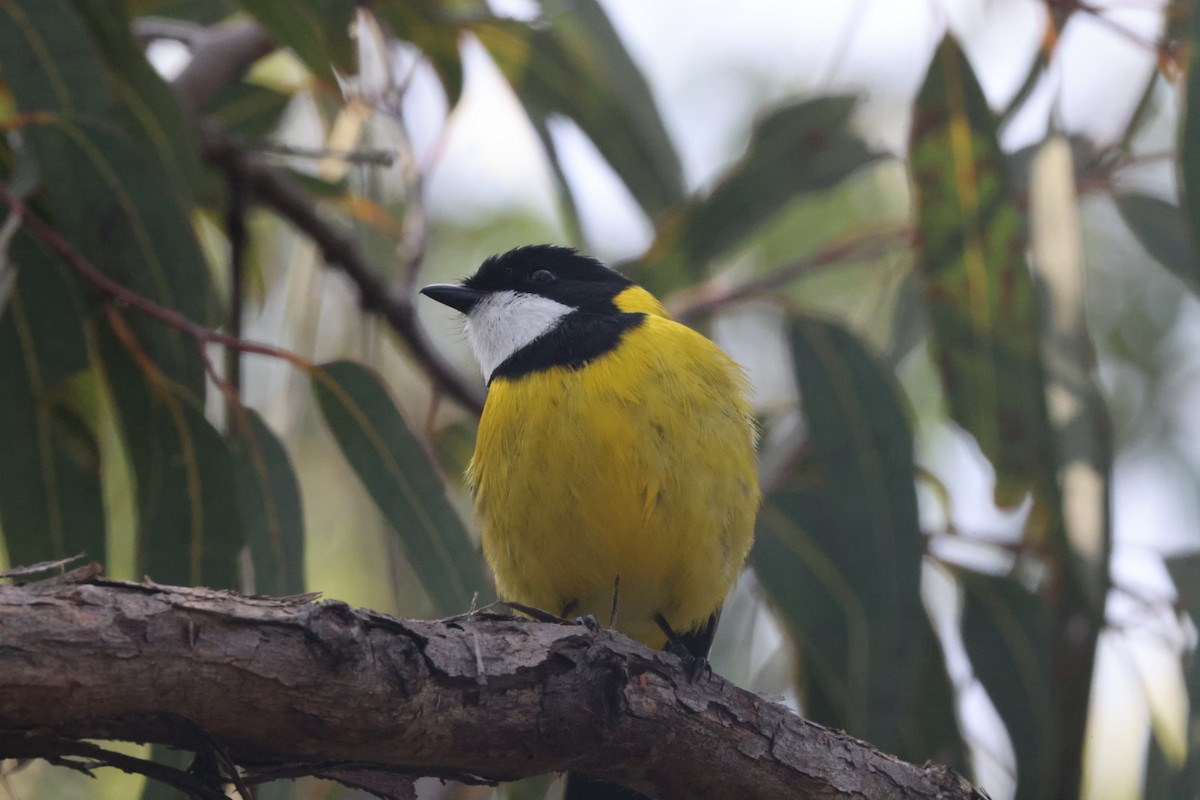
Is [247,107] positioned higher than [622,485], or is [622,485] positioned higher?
[247,107]

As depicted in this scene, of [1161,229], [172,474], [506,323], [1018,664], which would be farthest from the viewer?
→ [1161,229]

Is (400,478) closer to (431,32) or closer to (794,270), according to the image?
(431,32)

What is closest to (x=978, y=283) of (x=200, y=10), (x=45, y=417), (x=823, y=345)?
(x=823, y=345)

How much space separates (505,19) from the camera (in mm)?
4273

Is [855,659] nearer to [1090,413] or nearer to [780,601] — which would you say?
[780,601]

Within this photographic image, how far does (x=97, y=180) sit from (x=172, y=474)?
0.72 m

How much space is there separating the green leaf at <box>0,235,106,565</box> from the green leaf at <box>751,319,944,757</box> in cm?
181

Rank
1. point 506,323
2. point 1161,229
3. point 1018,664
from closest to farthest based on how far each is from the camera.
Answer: point 506,323
point 1018,664
point 1161,229

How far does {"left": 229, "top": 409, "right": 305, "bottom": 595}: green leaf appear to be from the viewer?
3.12 metres

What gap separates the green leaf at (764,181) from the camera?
14.1 feet

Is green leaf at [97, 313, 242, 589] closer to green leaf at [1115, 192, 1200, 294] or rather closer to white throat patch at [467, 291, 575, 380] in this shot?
white throat patch at [467, 291, 575, 380]

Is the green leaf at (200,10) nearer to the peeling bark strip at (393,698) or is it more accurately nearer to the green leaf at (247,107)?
the green leaf at (247,107)

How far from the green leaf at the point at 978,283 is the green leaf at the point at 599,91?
0.92 meters

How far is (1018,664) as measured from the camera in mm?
3711
